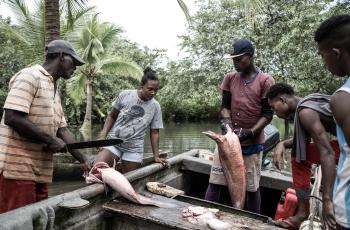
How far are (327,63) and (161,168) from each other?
10.7 ft

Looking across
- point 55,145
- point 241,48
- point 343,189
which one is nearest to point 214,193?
point 241,48

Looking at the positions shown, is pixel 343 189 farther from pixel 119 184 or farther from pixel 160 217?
pixel 119 184

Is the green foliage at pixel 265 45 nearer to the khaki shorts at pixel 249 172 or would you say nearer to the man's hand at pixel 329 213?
the khaki shorts at pixel 249 172

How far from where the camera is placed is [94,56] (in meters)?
17.8

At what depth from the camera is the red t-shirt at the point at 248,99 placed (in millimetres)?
4340

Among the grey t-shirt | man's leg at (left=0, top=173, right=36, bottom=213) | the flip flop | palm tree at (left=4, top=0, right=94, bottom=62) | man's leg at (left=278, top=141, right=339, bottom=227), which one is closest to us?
man's leg at (left=0, top=173, right=36, bottom=213)

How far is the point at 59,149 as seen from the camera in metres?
3.20

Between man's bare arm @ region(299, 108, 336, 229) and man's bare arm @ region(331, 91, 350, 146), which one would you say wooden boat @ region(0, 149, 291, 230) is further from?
man's bare arm @ region(331, 91, 350, 146)

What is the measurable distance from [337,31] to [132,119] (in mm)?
3216

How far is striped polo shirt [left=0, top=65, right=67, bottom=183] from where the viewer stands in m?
3.02

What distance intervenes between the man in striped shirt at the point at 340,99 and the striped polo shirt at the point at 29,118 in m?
2.06

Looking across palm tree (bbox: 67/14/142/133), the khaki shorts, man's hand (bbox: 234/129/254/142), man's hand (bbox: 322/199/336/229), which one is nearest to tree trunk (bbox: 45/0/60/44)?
the khaki shorts

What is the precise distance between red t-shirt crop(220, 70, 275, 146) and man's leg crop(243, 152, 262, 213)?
185mm

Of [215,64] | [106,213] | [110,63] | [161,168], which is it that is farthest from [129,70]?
[106,213]
